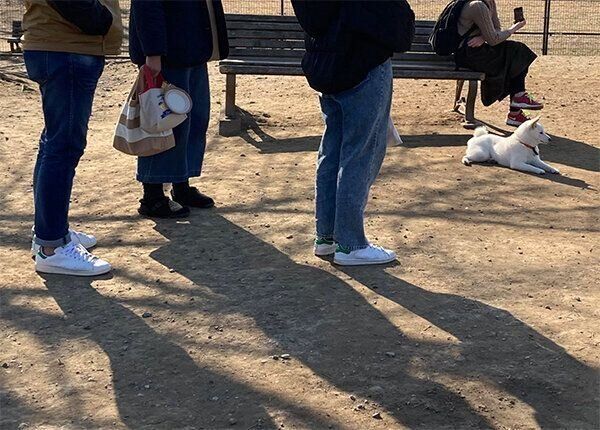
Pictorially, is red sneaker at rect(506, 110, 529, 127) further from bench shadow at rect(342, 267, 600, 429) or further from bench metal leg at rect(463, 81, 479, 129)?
bench shadow at rect(342, 267, 600, 429)

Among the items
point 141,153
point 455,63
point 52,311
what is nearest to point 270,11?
point 455,63

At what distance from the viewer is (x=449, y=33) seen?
7352 millimetres

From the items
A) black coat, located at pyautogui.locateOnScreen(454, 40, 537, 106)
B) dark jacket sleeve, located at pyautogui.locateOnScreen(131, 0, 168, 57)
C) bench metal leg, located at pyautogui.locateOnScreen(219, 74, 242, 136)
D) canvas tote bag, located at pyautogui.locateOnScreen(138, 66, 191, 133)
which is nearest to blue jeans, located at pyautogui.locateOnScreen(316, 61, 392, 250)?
canvas tote bag, located at pyautogui.locateOnScreen(138, 66, 191, 133)

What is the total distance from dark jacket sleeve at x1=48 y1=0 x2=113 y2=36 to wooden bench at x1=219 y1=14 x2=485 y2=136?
10.5 ft

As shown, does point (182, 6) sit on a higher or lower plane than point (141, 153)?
higher

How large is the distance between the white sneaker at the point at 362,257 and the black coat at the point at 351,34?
0.80 m

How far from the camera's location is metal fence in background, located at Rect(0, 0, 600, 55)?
13477mm

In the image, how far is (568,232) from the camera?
5012 millimetres

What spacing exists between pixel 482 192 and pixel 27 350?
10.4ft

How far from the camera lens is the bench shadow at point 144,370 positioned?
10.1 ft

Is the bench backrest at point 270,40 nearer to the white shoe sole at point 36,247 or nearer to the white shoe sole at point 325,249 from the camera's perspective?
the white shoe sole at point 36,247

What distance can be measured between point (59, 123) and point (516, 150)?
11.0 feet

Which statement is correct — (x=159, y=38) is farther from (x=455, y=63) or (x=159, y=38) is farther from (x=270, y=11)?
(x=270, y=11)

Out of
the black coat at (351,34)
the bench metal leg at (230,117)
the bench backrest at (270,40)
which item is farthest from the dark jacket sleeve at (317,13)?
the bench backrest at (270,40)
